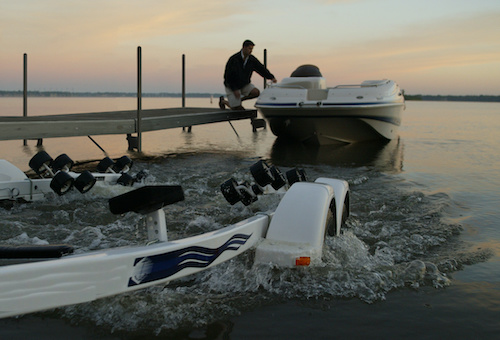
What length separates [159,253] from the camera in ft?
8.10

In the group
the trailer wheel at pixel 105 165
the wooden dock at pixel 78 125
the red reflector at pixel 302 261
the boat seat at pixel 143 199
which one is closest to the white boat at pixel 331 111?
the wooden dock at pixel 78 125

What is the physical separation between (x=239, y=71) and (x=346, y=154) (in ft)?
13.8

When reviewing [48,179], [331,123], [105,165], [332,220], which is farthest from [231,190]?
[331,123]

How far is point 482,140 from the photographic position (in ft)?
54.1

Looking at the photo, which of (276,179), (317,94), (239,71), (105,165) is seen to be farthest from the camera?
(239,71)

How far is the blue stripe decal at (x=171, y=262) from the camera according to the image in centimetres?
240

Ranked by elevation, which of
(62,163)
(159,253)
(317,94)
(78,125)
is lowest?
(159,253)

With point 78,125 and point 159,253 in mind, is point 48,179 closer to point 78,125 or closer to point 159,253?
point 159,253

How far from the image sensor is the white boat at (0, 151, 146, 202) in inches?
200

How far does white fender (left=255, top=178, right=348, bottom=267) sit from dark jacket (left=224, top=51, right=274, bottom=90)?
35.9 feet

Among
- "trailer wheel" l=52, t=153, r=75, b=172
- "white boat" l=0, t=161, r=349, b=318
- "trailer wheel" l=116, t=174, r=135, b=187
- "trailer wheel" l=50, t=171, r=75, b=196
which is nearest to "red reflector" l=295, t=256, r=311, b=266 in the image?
"white boat" l=0, t=161, r=349, b=318

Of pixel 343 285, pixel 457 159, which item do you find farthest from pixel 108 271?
pixel 457 159

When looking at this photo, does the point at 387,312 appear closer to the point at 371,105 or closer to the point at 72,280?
the point at 72,280

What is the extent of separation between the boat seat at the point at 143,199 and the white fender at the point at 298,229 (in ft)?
2.90
